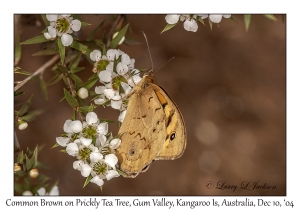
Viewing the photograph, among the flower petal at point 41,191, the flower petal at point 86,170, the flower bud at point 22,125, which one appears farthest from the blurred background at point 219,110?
the flower petal at point 86,170

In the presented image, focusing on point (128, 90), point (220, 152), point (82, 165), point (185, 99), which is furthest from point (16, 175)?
point (220, 152)

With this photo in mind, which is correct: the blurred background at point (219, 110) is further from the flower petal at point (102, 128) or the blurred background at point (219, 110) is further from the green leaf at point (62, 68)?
the flower petal at point (102, 128)

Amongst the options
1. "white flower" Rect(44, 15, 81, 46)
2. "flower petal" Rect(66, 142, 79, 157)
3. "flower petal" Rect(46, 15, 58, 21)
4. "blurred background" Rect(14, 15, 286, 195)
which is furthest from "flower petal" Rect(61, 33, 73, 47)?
"blurred background" Rect(14, 15, 286, 195)

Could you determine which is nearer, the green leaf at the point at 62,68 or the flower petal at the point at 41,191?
the green leaf at the point at 62,68

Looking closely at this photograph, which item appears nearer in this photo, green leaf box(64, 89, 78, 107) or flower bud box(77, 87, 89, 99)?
Result: green leaf box(64, 89, 78, 107)

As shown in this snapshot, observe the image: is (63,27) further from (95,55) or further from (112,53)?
(112,53)

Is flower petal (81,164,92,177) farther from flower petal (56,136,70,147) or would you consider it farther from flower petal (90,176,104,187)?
flower petal (56,136,70,147)
